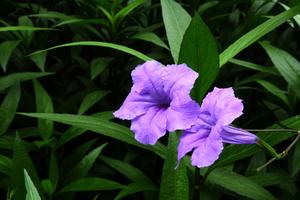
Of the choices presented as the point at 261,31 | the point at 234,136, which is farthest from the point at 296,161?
the point at 234,136

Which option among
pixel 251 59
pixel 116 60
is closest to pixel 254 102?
pixel 251 59

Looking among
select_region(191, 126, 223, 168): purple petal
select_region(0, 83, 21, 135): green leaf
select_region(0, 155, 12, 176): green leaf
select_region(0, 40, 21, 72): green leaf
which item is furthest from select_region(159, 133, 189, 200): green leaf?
select_region(0, 40, 21, 72): green leaf

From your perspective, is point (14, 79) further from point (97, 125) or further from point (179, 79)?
point (179, 79)

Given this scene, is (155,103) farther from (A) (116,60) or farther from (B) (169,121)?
(A) (116,60)

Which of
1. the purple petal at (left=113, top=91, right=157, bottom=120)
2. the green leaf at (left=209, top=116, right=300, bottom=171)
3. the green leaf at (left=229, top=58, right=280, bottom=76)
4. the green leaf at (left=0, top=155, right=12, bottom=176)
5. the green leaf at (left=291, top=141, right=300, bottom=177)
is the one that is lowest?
the green leaf at (left=291, top=141, right=300, bottom=177)

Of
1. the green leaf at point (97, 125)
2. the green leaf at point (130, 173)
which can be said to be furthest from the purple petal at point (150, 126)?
the green leaf at point (130, 173)

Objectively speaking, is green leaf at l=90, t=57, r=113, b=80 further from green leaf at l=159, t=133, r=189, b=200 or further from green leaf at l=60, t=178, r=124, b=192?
green leaf at l=159, t=133, r=189, b=200
